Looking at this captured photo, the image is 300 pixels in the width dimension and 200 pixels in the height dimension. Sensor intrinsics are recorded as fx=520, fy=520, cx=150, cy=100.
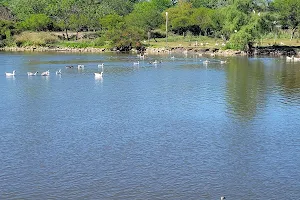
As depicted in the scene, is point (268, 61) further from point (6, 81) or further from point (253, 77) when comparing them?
point (6, 81)

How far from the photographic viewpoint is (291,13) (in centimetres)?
7675

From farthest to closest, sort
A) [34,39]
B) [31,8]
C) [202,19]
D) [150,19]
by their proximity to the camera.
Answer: [31,8] < [150,19] < [202,19] < [34,39]

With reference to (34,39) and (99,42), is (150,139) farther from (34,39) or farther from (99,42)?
(34,39)

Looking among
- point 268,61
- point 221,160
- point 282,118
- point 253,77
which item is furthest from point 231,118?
point 268,61

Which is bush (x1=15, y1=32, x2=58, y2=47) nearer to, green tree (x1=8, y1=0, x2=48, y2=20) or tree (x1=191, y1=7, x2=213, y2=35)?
green tree (x1=8, y1=0, x2=48, y2=20)

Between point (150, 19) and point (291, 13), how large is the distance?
964 inches

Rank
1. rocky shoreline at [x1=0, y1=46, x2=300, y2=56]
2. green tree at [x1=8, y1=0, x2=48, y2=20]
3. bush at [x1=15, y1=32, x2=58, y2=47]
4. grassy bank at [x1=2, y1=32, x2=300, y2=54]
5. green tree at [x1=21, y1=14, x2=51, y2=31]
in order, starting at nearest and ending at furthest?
rocky shoreline at [x1=0, y1=46, x2=300, y2=56] < grassy bank at [x1=2, y1=32, x2=300, y2=54] < bush at [x1=15, y1=32, x2=58, y2=47] < green tree at [x1=21, y1=14, x2=51, y2=31] < green tree at [x1=8, y1=0, x2=48, y2=20]

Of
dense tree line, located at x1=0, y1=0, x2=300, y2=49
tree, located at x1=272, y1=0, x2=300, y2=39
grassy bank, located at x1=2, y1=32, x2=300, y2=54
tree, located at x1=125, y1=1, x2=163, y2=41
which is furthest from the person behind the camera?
tree, located at x1=125, y1=1, x2=163, y2=41

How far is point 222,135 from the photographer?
75.5 ft

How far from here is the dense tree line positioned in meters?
63.7

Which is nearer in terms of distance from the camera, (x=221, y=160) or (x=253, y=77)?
(x=221, y=160)

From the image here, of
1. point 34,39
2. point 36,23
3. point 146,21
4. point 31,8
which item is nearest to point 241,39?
point 146,21

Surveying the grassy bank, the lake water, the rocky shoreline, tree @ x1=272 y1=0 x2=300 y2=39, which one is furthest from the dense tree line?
the lake water

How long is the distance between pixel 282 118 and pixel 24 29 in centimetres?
7278
